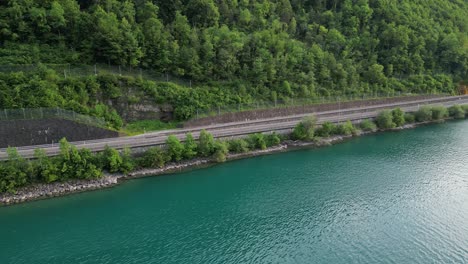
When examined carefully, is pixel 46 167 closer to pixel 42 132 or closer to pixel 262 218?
pixel 42 132

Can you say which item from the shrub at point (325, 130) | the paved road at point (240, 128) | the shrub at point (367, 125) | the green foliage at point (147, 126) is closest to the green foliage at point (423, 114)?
the paved road at point (240, 128)

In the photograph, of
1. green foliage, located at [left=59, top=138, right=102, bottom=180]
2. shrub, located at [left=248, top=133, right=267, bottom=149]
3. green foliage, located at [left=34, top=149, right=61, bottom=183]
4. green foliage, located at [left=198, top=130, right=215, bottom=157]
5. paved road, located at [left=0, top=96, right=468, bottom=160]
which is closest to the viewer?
green foliage, located at [left=34, top=149, right=61, bottom=183]

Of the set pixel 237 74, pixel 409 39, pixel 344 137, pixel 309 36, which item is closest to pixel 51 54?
pixel 237 74

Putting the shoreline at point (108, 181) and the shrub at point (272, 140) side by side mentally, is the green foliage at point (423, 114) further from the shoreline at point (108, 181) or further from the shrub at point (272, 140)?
the shrub at point (272, 140)

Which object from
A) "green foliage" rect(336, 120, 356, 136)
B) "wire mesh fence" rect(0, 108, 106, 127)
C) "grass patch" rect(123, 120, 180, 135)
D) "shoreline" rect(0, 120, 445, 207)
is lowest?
"shoreline" rect(0, 120, 445, 207)

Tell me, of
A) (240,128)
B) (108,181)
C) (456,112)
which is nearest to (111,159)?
(108,181)

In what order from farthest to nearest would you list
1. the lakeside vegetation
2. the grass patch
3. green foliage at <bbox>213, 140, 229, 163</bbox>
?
the grass patch
green foliage at <bbox>213, 140, 229, 163</bbox>
the lakeside vegetation

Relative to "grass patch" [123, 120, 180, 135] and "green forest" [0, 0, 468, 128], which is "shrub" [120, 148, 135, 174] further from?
"green forest" [0, 0, 468, 128]

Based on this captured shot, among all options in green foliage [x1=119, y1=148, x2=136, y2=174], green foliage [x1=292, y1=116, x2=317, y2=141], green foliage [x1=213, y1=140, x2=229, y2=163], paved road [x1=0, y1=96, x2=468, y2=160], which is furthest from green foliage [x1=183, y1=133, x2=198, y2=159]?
green foliage [x1=292, y1=116, x2=317, y2=141]
